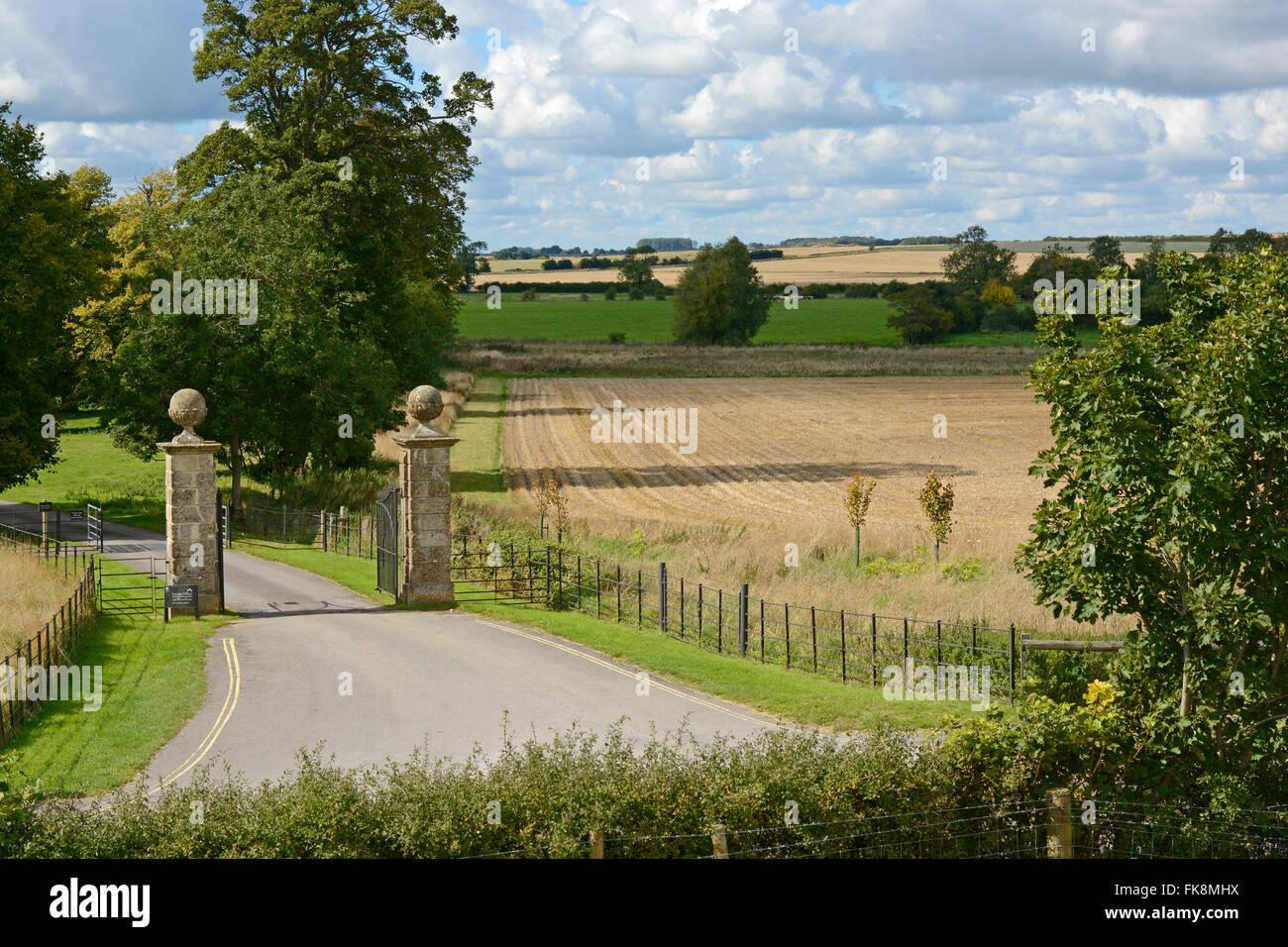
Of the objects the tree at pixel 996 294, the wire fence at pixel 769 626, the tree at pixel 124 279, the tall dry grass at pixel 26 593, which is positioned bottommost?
the wire fence at pixel 769 626

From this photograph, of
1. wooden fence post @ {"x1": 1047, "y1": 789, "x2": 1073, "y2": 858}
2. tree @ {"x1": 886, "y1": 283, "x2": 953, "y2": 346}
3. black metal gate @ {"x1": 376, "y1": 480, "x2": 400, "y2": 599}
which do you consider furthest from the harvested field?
tree @ {"x1": 886, "y1": 283, "x2": 953, "y2": 346}

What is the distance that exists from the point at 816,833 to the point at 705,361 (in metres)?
93.3

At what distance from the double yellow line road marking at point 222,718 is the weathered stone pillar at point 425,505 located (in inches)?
156

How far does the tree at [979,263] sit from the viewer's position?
140875 mm

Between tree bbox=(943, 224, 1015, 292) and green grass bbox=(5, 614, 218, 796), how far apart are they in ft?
409

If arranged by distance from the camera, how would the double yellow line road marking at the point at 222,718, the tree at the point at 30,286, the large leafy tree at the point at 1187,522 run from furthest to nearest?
the tree at the point at 30,286 → the double yellow line road marking at the point at 222,718 → the large leafy tree at the point at 1187,522

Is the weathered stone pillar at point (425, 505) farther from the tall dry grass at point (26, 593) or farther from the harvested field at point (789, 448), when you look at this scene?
the harvested field at point (789, 448)

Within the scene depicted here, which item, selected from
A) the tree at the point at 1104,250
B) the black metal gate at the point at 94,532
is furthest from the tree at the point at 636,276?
the black metal gate at the point at 94,532

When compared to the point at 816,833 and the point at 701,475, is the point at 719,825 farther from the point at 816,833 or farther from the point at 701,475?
the point at 701,475

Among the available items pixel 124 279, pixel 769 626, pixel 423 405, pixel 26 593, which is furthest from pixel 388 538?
pixel 124 279

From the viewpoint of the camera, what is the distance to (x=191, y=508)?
81.2 feet

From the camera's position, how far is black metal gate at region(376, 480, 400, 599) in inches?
1029

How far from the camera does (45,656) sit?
19.8m

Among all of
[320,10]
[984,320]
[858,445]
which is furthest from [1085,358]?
[984,320]
